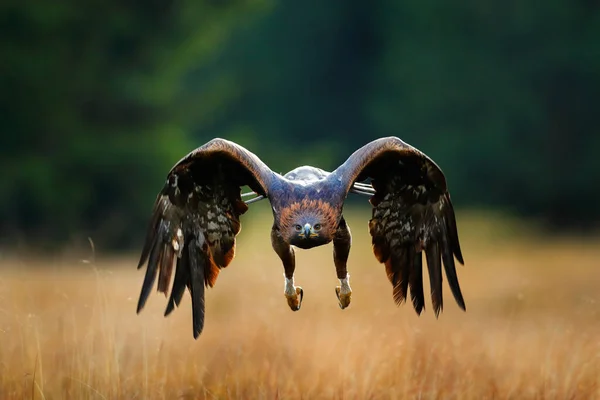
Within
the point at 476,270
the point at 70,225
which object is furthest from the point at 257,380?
the point at 70,225

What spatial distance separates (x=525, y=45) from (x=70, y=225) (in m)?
13.0

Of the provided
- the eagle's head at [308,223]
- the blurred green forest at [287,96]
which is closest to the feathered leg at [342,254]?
the eagle's head at [308,223]

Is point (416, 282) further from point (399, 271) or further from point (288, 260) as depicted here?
point (288, 260)

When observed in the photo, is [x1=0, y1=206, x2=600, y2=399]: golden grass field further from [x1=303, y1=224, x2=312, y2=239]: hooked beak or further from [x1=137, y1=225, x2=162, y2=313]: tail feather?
[x1=303, y1=224, x2=312, y2=239]: hooked beak

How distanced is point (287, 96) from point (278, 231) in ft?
99.7

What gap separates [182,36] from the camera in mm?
20109

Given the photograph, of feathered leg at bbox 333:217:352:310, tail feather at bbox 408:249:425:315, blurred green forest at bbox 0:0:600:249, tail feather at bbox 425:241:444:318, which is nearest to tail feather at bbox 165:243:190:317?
feathered leg at bbox 333:217:352:310

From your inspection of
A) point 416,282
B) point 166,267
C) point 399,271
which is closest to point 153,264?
point 166,267

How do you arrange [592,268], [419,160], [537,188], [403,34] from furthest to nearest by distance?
[403,34] → [537,188] → [592,268] → [419,160]

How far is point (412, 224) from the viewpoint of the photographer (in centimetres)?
859

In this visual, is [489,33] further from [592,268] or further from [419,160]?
[419,160]

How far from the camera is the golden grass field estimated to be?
809 cm

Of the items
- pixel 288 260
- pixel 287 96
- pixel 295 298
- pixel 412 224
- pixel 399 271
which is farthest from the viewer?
pixel 287 96

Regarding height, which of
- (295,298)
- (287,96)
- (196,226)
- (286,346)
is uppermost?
(196,226)
